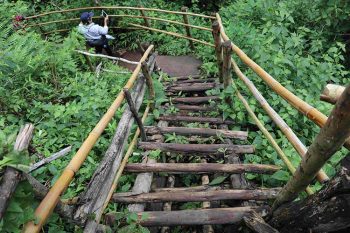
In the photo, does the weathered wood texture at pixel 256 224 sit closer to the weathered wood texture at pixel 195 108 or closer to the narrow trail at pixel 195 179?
the narrow trail at pixel 195 179

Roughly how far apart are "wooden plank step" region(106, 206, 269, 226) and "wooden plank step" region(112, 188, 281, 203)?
19cm

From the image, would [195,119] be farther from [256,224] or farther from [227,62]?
[256,224]

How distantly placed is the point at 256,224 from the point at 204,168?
3.03 ft

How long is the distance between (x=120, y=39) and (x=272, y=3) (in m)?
4.41

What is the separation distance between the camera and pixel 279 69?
441 cm

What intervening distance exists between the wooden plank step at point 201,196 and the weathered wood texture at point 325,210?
0.67 meters

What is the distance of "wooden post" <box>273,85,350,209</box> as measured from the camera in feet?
4.37

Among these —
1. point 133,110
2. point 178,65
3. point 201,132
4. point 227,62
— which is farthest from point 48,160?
point 178,65

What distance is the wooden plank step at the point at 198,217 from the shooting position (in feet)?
7.82

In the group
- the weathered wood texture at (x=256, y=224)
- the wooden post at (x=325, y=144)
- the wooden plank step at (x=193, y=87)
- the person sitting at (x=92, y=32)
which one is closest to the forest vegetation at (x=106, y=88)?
the person sitting at (x=92, y=32)

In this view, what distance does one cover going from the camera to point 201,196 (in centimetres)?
264

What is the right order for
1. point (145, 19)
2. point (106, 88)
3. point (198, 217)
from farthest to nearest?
1. point (145, 19)
2. point (106, 88)
3. point (198, 217)

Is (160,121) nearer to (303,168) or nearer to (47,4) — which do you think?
(303,168)

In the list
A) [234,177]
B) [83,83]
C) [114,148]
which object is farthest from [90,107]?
[234,177]
